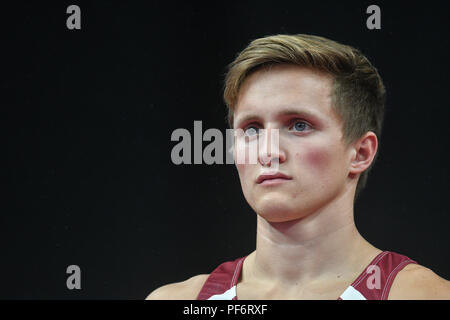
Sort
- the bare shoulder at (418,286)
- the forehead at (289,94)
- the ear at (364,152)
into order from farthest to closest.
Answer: the ear at (364,152) < the forehead at (289,94) < the bare shoulder at (418,286)

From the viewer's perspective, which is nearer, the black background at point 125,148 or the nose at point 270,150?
the nose at point 270,150

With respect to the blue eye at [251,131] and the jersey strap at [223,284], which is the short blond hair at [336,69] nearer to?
the blue eye at [251,131]

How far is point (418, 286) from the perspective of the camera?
2.55 meters

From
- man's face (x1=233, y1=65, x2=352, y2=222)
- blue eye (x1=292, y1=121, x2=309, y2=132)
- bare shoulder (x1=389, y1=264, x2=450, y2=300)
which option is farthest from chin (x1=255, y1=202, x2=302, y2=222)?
bare shoulder (x1=389, y1=264, x2=450, y2=300)

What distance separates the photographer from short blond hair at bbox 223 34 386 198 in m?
2.69

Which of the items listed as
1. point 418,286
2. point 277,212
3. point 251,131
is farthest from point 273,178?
point 418,286

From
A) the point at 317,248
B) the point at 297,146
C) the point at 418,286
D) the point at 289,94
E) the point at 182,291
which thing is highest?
the point at 289,94

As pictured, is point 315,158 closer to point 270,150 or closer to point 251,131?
point 270,150

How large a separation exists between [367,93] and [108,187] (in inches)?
54.2

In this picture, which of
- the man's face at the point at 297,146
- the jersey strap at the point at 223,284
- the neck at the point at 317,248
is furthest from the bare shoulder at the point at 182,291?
the man's face at the point at 297,146

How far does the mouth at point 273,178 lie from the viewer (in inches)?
103

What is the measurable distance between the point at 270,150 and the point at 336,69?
393mm

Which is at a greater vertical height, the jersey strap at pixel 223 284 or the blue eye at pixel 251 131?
the blue eye at pixel 251 131

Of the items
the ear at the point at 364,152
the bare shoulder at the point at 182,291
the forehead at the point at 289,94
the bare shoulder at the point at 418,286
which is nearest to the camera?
the bare shoulder at the point at 418,286
